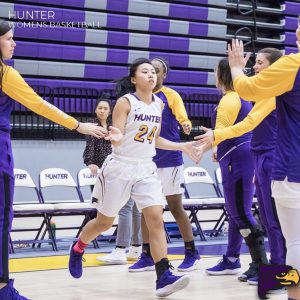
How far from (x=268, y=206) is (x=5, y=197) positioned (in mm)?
1777

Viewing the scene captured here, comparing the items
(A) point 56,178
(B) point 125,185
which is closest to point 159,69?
(B) point 125,185

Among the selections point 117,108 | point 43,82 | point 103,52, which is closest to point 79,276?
point 117,108

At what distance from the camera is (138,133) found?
4828mm

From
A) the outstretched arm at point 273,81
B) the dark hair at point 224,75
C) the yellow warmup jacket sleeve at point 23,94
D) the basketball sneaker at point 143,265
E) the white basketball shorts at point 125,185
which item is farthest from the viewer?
the basketball sneaker at point 143,265

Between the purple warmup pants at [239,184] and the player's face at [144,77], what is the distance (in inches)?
33.0

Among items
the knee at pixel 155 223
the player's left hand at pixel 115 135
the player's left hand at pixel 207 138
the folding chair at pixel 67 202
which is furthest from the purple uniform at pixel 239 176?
the folding chair at pixel 67 202

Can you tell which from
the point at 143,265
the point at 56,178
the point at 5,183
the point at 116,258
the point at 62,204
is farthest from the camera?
the point at 56,178

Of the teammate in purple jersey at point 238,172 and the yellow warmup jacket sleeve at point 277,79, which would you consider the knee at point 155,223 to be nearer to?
the teammate in purple jersey at point 238,172

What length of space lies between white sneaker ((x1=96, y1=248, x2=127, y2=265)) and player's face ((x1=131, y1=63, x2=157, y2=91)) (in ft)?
6.03

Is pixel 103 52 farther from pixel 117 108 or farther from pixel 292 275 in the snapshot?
pixel 292 275

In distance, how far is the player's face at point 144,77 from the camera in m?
4.96

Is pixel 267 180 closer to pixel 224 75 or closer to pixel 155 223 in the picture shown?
pixel 155 223

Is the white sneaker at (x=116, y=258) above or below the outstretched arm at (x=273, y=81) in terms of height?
below

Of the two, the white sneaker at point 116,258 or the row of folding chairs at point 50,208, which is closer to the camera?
the white sneaker at point 116,258
